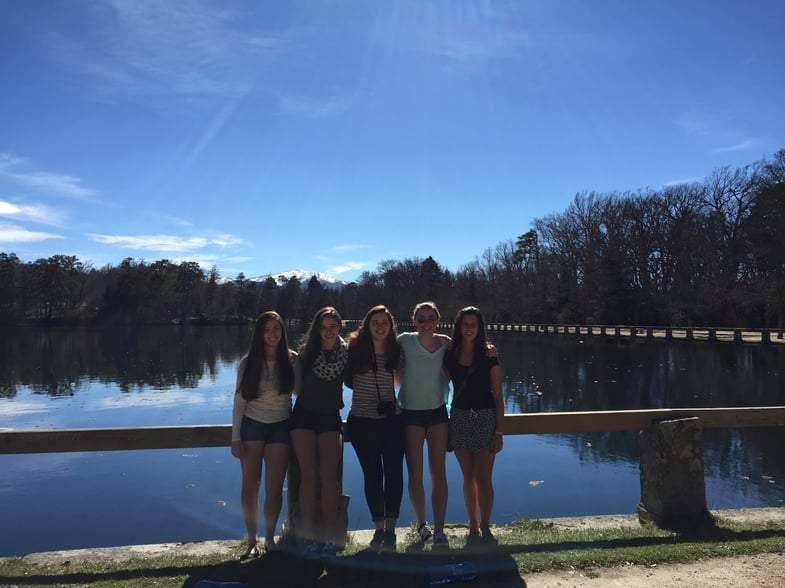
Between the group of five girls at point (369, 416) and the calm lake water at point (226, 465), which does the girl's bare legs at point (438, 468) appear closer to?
the group of five girls at point (369, 416)

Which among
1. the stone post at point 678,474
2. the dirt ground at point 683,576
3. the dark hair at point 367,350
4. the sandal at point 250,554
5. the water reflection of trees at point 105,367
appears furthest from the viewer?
the water reflection of trees at point 105,367

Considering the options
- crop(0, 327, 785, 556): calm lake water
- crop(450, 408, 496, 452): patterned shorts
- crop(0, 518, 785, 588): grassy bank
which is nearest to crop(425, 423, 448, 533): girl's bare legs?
crop(450, 408, 496, 452): patterned shorts

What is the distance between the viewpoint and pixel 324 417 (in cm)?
419

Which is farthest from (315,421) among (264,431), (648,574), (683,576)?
(683,576)

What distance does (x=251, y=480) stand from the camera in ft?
13.8

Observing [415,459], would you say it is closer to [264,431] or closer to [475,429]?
[475,429]

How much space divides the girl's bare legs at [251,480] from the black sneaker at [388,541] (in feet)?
3.30

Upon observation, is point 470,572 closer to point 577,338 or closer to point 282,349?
point 282,349

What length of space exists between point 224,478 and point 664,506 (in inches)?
327

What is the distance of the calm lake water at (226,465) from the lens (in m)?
8.32

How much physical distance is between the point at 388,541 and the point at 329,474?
2.41 ft

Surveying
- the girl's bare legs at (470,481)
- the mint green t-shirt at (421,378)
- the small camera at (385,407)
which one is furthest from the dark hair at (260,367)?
the girl's bare legs at (470,481)

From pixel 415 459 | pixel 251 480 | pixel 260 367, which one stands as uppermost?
pixel 260 367

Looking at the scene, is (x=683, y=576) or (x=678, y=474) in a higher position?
(x=678, y=474)
